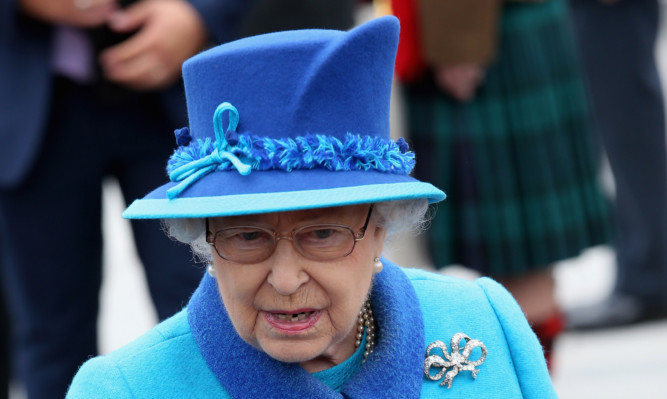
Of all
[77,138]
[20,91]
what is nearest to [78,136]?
[77,138]

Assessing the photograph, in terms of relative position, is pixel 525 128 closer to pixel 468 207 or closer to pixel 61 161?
pixel 468 207

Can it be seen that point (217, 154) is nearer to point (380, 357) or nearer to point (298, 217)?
point (298, 217)

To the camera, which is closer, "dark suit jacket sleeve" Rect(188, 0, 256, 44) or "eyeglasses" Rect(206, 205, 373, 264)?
"eyeglasses" Rect(206, 205, 373, 264)

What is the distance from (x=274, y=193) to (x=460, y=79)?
2095 millimetres

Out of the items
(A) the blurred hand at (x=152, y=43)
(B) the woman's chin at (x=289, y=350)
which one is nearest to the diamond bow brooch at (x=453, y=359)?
(B) the woman's chin at (x=289, y=350)

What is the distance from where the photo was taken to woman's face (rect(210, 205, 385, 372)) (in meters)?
1.98

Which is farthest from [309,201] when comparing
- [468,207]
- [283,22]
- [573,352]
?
[573,352]

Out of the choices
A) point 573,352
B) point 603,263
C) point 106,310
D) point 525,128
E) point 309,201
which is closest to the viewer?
point 309,201

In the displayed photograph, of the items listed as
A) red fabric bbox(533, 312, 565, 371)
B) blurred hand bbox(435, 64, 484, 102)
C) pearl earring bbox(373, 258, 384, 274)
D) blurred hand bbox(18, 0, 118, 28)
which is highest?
blurred hand bbox(18, 0, 118, 28)

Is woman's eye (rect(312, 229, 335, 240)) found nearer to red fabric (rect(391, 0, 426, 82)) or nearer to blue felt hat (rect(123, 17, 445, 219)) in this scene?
blue felt hat (rect(123, 17, 445, 219))

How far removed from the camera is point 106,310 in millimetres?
5855

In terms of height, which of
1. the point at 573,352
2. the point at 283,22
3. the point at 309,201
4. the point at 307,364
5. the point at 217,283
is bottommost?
the point at 573,352

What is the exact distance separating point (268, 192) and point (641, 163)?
3.68m

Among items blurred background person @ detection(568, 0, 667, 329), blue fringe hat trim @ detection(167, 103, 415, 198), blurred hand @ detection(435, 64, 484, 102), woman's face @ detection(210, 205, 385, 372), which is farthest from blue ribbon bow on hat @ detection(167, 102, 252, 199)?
blurred background person @ detection(568, 0, 667, 329)
